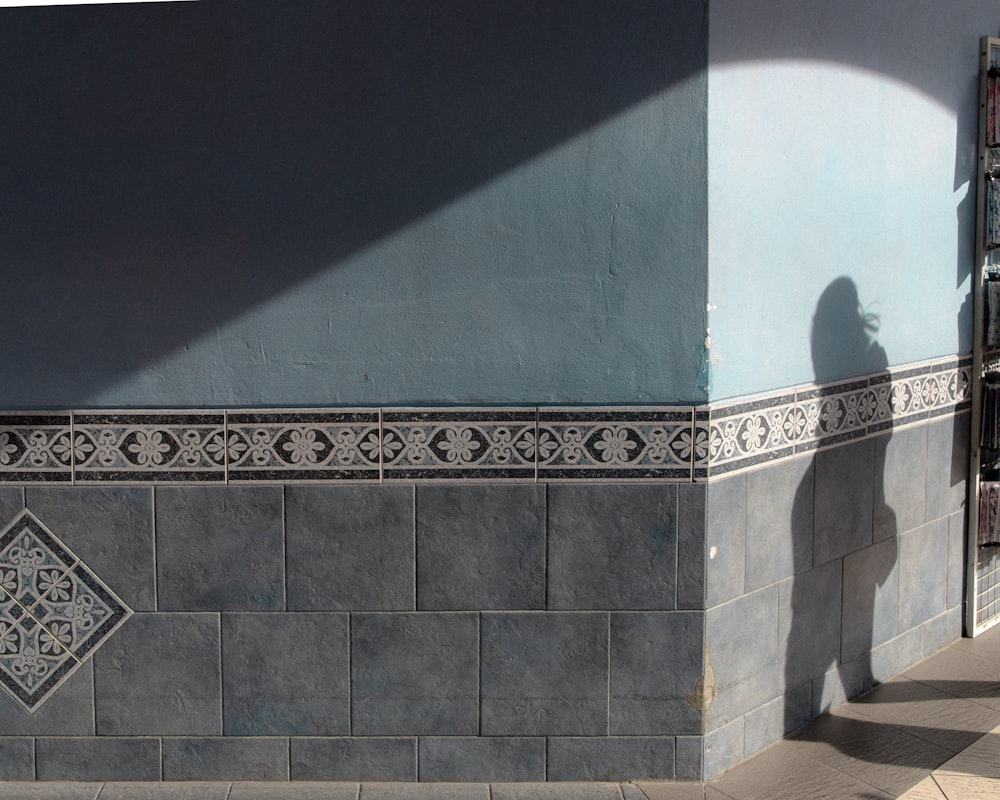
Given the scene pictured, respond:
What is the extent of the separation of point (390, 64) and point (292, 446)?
100 cm

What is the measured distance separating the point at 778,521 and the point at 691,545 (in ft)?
1.17

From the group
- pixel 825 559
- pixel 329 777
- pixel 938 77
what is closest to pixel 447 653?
pixel 329 777

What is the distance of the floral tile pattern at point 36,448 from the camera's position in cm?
285

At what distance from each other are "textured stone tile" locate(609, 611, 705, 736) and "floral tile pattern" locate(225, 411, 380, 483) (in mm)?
796

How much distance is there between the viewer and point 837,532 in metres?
3.37

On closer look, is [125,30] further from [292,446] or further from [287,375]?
[292,446]

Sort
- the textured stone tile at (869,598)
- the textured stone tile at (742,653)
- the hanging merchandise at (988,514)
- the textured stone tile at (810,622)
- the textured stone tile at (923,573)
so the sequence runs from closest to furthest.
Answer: the textured stone tile at (742,653), the textured stone tile at (810,622), the textured stone tile at (869,598), the textured stone tile at (923,573), the hanging merchandise at (988,514)

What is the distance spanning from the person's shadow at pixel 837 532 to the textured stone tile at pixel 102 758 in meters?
1.79

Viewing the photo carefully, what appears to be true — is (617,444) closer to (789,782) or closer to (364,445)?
(364,445)

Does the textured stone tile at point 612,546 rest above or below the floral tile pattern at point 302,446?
below

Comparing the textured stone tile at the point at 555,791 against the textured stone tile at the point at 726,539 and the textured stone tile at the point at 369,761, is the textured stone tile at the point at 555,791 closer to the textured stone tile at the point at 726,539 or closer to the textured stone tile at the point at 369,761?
the textured stone tile at the point at 369,761

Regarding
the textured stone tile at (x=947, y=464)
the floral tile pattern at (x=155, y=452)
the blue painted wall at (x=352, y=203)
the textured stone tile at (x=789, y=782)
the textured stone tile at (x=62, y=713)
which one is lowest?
the textured stone tile at (x=789, y=782)

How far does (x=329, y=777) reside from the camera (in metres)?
2.95

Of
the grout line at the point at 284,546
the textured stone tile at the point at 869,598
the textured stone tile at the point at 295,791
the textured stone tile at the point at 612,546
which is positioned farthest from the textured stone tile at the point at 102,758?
the textured stone tile at the point at 869,598
